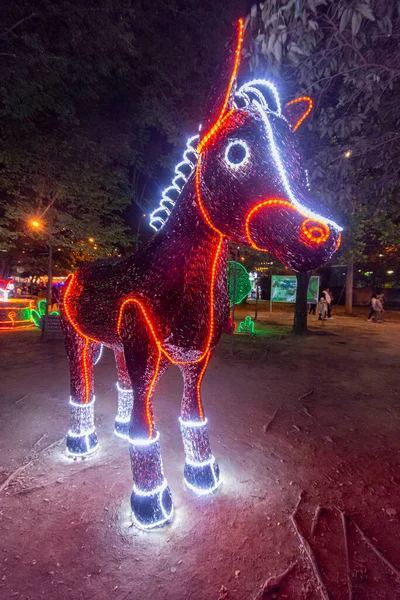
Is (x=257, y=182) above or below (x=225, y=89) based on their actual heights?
below

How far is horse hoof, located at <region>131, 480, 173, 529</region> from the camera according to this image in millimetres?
2154

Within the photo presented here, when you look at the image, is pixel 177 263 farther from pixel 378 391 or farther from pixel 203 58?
pixel 203 58

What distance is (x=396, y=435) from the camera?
371 cm

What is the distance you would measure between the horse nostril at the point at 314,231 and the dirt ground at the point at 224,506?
1.93 meters

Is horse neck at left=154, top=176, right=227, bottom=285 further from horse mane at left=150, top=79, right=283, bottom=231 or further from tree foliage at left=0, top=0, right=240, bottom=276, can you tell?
tree foliage at left=0, top=0, right=240, bottom=276

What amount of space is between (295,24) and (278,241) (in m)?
2.59

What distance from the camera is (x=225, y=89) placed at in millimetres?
1674

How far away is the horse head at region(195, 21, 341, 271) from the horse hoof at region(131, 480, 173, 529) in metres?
1.80

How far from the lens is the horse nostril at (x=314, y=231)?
5.17 feet

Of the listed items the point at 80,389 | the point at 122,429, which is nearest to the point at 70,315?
the point at 80,389

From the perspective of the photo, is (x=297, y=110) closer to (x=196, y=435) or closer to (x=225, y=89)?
(x=225, y=89)

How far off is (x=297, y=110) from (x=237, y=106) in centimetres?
59

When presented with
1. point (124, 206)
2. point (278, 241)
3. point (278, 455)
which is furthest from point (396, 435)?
point (124, 206)

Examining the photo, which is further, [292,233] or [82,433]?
[82,433]
